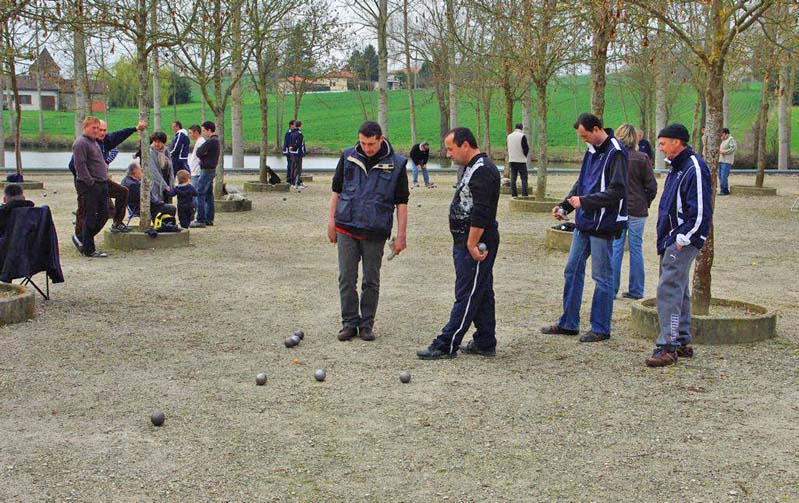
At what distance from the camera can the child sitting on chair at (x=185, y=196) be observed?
16359mm

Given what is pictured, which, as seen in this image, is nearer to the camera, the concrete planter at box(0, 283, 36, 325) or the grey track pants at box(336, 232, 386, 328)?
the grey track pants at box(336, 232, 386, 328)

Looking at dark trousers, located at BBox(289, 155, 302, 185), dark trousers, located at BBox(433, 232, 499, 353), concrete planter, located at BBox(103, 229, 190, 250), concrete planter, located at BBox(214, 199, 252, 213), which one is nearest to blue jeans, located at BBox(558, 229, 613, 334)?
dark trousers, located at BBox(433, 232, 499, 353)

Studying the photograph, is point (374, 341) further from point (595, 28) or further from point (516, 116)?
point (516, 116)

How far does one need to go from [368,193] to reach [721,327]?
3.28 metres

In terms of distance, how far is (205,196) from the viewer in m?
17.4

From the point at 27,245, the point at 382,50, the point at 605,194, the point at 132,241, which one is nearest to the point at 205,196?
the point at 132,241

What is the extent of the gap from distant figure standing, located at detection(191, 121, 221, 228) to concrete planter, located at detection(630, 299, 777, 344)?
10.1 meters

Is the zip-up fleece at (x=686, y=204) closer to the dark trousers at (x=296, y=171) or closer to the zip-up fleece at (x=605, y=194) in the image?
the zip-up fleece at (x=605, y=194)

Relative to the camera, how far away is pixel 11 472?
17.5 feet

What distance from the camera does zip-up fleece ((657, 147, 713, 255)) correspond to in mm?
7488

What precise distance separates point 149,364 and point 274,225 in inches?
404

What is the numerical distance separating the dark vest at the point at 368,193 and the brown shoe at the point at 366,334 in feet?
2.82

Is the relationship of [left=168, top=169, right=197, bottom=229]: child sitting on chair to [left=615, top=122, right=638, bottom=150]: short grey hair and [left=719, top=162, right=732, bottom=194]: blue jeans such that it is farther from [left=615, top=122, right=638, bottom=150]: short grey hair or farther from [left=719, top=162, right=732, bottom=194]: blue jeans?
[left=719, top=162, right=732, bottom=194]: blue jeans

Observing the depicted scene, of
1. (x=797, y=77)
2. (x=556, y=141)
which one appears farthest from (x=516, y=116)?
(x=797, y=77)
